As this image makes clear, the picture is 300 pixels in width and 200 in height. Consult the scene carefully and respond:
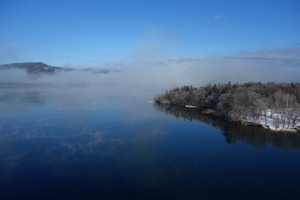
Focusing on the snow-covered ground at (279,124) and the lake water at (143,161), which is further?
the snow-covered ground at (279,124)

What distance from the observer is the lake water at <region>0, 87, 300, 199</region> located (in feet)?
33.0

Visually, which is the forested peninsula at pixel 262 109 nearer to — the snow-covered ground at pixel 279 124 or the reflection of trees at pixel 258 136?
the snow-covered ground at pixel 279 124

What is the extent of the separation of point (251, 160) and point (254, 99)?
12.7 m

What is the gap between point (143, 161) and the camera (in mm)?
13141

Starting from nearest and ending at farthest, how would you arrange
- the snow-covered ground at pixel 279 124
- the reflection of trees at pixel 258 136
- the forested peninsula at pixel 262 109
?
the reflection of trees at pixel 258 136
the snow-covered ground at pixel 279 124
the forested peninsula at pixel 262 109

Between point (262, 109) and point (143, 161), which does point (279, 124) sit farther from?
point (143, 161)

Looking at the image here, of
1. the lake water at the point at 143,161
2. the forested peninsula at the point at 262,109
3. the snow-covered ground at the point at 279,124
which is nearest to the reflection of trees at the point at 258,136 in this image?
the lake water at the point at 143,161

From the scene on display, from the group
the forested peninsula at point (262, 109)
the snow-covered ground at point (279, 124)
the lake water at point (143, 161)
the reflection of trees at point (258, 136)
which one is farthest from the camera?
the forested peninsula at point (262, 109)

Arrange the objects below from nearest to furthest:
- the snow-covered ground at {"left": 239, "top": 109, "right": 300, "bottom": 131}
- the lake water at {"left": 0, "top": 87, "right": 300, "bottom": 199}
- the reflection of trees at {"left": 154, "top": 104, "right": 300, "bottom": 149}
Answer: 1. the lake water at {"left": 0, "top": 87, "right": 300, "bottom": 199}
2. the reflection of trees at {"left": 154, "top": 104, "right": 300, "bottom": 149}
3. the snow-covered ground at {"left": 239, "top": 109, "right": 300, "bottom": 131}

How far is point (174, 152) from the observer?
583 inches

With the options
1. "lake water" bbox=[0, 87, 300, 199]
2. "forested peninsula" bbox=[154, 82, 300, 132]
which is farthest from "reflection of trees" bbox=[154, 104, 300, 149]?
"forested peninsula" bbox=[154, 82, 300, 132]

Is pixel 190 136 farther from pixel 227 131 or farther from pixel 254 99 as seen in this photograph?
pixel 254 99

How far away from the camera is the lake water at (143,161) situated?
10070mm

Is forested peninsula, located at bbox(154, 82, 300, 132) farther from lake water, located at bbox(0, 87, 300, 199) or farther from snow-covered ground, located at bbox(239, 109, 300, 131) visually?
lake water, located at bbox(0, 87, 300, 199)
